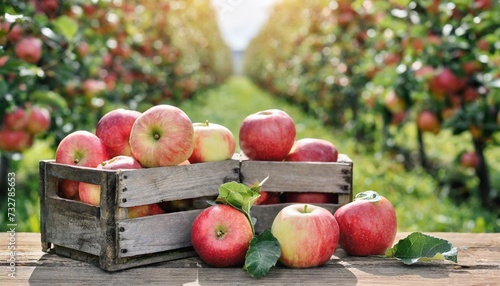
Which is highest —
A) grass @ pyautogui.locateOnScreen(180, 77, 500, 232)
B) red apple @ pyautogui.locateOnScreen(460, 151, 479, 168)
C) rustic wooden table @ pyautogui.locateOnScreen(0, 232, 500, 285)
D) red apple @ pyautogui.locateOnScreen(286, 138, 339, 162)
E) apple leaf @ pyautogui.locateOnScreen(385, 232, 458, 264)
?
red apple @ pyautogui.locateOnScreen(286, 138, 339, 162)

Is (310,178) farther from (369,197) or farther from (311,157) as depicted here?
(369,197)

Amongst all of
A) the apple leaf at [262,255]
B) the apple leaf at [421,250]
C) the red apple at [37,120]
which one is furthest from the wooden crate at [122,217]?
the red apple at [37,120]

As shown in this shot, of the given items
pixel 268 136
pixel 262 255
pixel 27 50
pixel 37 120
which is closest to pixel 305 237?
pixel 262 255

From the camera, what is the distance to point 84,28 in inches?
179

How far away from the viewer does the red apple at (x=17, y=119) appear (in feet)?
12.0

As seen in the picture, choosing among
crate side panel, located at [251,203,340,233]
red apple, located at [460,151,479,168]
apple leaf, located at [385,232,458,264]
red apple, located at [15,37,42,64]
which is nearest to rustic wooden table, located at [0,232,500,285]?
apple leaf, located at [385,232,458,264]

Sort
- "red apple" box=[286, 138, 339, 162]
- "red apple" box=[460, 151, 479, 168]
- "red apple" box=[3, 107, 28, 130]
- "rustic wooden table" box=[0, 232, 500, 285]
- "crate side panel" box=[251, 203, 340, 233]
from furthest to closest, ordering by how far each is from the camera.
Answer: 1. "red apple" box=[460, 151, 479, 168]
2. "red apple" box=[3, 107, 28, 130]
3. "red apple" box=[286, 138, 339, 162]
4. "crate side panel" box=[251, 203, 340, 233]
5. "rustic wooden table" box=[0, 232, 500, 285]

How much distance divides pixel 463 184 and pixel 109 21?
9.78 ft

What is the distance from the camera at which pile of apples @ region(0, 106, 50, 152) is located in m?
3.67

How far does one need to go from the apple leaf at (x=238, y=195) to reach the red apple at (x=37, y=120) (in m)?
2.11

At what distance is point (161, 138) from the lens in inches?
74.7

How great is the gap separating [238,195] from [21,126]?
2194 millimetres

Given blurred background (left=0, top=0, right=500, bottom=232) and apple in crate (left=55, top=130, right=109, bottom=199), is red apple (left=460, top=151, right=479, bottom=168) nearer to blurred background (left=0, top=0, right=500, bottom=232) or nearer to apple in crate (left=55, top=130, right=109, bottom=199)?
blurred background (left=0, top=0, right=500, bottom=232)

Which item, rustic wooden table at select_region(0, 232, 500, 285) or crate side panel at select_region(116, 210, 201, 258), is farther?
crate side panel at select_region(116, 210, 201, 258)
